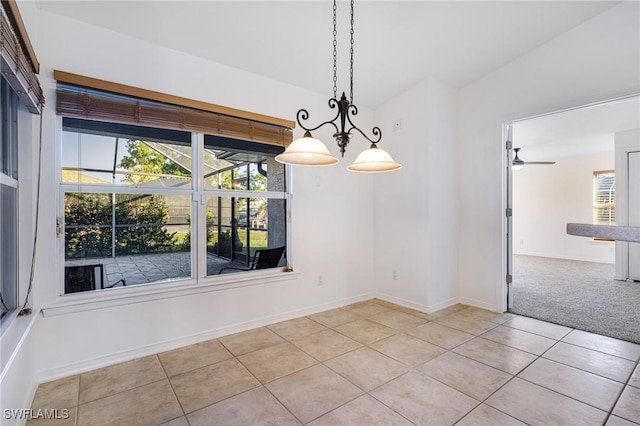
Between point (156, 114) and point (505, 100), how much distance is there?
12.1 ft

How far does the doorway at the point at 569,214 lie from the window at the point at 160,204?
9.76 ft

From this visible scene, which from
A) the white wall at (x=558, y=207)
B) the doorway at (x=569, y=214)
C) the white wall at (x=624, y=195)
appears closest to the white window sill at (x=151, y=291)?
the doorway at (x=569, y=214)

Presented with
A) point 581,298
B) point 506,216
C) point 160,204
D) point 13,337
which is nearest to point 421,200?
point 506,216

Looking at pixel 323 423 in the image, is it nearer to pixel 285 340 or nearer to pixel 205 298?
pixel 285 340

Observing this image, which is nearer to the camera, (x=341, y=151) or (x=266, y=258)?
(x=341, y=151)

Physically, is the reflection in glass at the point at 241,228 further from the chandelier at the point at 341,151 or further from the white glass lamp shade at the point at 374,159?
the white glass lamp shade at the point at 374,159

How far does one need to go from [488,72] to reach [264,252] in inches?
133

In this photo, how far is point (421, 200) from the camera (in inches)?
143

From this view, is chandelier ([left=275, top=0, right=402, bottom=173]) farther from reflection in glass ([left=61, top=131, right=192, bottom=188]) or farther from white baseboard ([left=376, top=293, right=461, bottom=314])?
white baseboard ([left=376, top=293, right=461, bottom=314])

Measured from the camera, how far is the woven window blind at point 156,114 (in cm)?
227

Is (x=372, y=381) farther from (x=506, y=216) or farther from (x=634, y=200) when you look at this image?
(x=634, y=200)

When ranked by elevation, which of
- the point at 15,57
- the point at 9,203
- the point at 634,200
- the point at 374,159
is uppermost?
the point at 15,57

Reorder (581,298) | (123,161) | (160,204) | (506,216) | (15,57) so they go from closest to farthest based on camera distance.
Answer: (15,57), (123,161), (160,204), (506,216), (581,298)

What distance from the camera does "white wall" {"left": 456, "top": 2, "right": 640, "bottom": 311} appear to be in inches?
107
